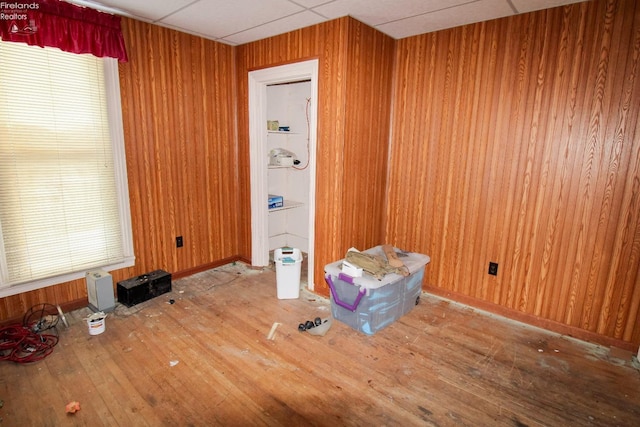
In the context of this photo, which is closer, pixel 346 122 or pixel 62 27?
pixel 62 27

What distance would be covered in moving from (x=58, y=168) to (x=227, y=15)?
5.98 feet

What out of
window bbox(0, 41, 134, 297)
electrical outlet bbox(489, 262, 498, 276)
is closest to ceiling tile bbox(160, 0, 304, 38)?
window bbox(0, 41, 134, 297)

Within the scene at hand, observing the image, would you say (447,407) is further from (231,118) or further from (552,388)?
(231,118)

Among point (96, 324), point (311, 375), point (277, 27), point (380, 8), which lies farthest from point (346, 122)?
point (96, 324)

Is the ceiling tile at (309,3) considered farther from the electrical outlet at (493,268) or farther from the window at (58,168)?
the electrical outlet at (493,268)

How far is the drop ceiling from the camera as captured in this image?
245 cm

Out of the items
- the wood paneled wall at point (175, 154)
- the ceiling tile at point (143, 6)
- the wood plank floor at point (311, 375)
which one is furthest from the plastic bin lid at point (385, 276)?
the ceiling tile at point (143, 6)

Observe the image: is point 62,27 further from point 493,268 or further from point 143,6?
point 493,268

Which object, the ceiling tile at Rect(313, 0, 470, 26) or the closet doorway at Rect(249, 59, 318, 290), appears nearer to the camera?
the ceiling tile at Rect(313, 0, 470, 26)

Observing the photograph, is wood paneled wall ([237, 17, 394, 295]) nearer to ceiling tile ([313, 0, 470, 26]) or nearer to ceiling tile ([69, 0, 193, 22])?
ceiling tile ([313, 0, 470, 26])

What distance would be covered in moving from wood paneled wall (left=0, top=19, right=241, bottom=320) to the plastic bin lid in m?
1.72

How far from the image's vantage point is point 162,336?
255 centimetres

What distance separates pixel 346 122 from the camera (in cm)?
288

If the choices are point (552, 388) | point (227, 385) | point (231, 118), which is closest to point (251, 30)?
point (231, 118)
